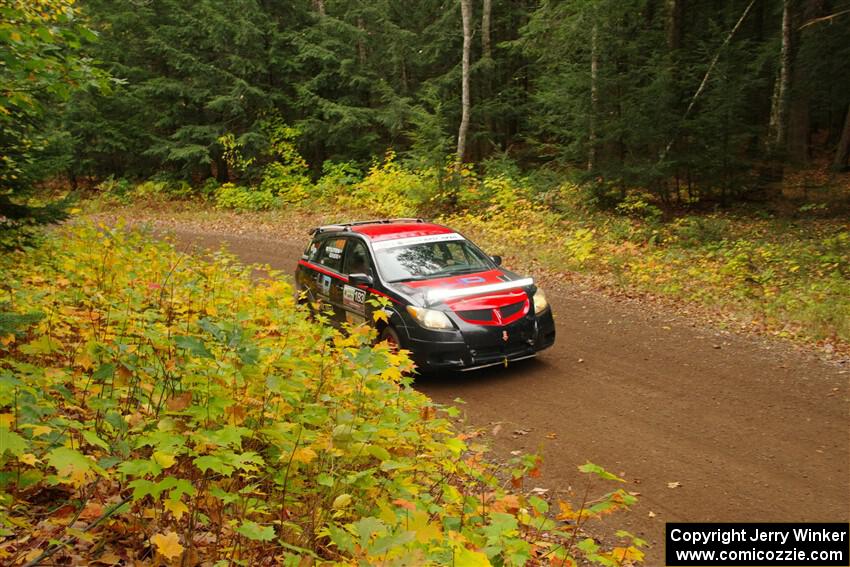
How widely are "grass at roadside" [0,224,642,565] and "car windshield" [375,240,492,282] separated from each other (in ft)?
8.27

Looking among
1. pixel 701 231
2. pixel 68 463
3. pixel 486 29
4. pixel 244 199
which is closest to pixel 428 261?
pixel 68 463

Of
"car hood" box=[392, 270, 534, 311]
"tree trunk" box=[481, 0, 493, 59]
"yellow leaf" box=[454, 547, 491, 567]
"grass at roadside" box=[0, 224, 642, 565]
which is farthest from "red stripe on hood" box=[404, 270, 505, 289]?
"tree trunk" box=[481, 0, 493, 59]

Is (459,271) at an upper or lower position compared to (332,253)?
lower

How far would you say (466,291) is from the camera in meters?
7.32

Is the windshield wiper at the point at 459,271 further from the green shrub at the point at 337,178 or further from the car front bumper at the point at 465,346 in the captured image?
the green shrub at the point at 337,178

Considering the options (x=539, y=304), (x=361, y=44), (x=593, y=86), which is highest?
(x=361, y=44)

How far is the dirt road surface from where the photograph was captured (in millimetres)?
4766

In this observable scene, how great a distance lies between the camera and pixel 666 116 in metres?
14.8

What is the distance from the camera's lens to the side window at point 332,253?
8945mm

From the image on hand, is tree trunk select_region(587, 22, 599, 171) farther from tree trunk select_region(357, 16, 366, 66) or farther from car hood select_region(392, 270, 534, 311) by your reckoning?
tree trunk select_region(357, 16, 366, 66)

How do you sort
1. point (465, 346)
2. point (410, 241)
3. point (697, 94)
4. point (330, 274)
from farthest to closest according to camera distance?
point (697, 94) < point (330, 274) < point (410, 241) < point (465, 346)

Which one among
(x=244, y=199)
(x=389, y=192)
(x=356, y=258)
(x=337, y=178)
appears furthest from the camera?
(x=244, y=199)

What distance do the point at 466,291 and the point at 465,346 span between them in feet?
2.49

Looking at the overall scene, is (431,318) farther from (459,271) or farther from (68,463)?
(68,463)
